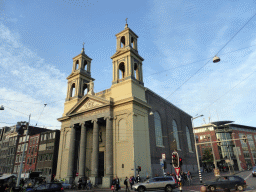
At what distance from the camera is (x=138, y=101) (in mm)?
32438

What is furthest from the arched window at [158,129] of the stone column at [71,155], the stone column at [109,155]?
the stone column at [71,155]

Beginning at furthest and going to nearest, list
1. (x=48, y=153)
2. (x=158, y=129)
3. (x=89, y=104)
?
(x=48, y=153)
(x=158, y=129)
(x=89, y=104)

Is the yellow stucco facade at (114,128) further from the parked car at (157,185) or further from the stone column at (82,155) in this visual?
the parked car at (157,185)

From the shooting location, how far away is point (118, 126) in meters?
32.5

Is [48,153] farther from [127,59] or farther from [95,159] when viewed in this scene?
[127,59]

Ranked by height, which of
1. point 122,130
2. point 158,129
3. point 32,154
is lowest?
point 32,154

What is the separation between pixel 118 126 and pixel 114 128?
2.44 ft

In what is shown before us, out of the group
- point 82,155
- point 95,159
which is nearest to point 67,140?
point 82,155

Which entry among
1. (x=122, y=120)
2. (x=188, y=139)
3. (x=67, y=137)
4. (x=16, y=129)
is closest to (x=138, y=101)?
(x=122, y=120)

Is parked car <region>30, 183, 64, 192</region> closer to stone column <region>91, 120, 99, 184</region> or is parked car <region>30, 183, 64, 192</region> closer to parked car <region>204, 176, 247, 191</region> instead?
stone column <region>91, 120, 99, 184</region>

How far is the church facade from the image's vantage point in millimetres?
30359

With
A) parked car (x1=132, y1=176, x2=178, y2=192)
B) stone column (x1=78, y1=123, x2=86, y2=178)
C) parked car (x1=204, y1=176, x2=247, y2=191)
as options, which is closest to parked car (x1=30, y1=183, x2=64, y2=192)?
parked car (x1=132, y1=176, x2=178, y2=192)

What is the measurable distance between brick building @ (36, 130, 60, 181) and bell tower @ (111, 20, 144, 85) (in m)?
26.8

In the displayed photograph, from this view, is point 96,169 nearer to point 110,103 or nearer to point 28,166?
point 110,103
